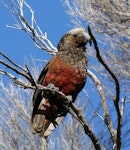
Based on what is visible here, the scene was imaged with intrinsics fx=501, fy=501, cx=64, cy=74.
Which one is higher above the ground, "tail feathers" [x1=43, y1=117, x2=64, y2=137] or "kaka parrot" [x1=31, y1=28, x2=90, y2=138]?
"kaka parrot" [x1=31, y1=28, x2=90, y2=138]

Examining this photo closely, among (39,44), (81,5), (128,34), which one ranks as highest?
(39,44)

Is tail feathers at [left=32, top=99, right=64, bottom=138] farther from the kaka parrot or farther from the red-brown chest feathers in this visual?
the red-brown chest feathers

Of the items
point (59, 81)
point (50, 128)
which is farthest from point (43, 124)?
point (59, 81)

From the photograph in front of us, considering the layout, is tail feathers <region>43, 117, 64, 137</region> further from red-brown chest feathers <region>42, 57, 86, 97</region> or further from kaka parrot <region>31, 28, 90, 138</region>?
red-brown chest feathers <region>42, 57, 86, 97</region>

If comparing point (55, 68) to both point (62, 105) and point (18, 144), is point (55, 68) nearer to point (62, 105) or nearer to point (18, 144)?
point (62, 105)

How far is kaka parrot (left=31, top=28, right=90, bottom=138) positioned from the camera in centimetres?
206

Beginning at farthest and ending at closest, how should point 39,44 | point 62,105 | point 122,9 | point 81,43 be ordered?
1. point 122,9
2. point 39,44
3. point 81,43
4. point 62,105

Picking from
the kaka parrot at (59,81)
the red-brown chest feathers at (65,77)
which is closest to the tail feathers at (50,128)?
the kaka parrot at (59,81)

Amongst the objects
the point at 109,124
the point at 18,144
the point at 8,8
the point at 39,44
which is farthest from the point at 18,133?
the point at 109,124

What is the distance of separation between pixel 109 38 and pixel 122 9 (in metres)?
0.60

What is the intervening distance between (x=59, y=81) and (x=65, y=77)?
0.03 meters

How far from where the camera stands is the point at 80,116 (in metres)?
1.67

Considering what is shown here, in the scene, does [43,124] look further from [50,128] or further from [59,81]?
[59,81]

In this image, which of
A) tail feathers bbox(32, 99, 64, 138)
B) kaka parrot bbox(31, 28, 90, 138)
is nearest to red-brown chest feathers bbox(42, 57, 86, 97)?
kaka parrot bbox(31, 28, 90, 138)
